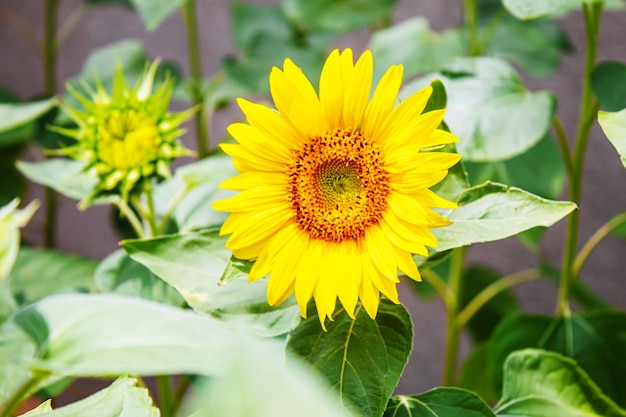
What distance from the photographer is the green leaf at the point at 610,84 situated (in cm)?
48

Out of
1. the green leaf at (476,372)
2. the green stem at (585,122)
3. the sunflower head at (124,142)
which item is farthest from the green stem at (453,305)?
the sunflower head at (124,142)

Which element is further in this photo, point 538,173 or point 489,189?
point 538,173

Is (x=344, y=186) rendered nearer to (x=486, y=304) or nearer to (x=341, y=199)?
(x=341, y=199)

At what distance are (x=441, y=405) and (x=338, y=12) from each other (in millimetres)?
535

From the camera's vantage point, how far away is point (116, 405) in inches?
15.0

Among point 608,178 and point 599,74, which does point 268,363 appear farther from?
point 608,178

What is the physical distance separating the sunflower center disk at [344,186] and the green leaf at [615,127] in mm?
131

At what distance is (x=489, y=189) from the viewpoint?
0.40 metres

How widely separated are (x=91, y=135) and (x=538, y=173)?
45cm

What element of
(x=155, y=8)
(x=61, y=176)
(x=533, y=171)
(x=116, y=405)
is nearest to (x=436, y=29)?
(x=533, y=171)

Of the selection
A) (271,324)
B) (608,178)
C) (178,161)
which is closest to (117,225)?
(178,161)

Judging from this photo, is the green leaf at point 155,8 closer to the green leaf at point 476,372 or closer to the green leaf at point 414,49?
the green leaf at point 414,49

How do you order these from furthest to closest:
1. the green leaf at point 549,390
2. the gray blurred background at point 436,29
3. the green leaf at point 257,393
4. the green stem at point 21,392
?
1. the gray blurred background at point 436,29
2. the green leaf at point 549,390
3. the green stem at point 21,392
4. the green leaf at point 257,393

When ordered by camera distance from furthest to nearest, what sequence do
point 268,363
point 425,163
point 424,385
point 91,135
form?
point 424,385
point 91,135
point 425,163
point 268,363
